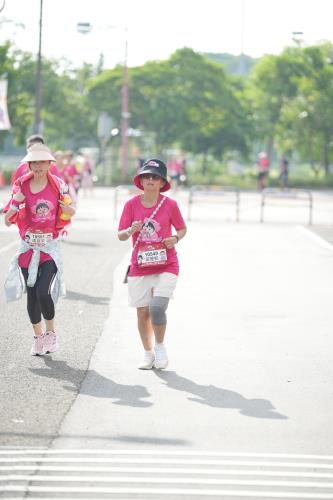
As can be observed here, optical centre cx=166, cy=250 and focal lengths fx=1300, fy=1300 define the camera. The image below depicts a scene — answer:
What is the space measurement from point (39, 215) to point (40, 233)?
0.45 feet

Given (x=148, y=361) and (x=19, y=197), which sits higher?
(x=19, y=197)

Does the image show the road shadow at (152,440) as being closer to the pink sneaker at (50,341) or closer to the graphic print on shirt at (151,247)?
the graphic print on shirt at (151,247)

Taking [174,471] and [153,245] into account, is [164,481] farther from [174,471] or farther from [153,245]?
[153,245]

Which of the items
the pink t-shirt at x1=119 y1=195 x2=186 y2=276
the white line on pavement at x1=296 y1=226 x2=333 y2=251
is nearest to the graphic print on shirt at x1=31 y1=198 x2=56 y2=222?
the pink t-shirt at x1=119 y1=195 x2=186 y2=276

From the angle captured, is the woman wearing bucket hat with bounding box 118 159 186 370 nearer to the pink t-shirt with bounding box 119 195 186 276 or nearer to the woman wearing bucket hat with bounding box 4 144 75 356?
the pink t-shirt with bounding box 119 195 186 276

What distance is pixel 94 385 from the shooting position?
8.54m

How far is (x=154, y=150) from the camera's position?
226 ft

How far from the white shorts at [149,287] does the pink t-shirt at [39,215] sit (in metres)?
0.80

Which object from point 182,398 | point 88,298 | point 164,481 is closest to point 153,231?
point 182,398

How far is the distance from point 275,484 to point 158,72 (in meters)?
60.5

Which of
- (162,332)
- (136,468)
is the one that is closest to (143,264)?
(162,332)

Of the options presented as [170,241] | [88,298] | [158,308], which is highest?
[170,241]

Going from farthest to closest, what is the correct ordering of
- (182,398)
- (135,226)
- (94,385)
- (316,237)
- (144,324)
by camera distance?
(316,237) → (144,324) → (135,226) → (94,385) → (182,398)

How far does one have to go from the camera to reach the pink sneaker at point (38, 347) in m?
9.69
